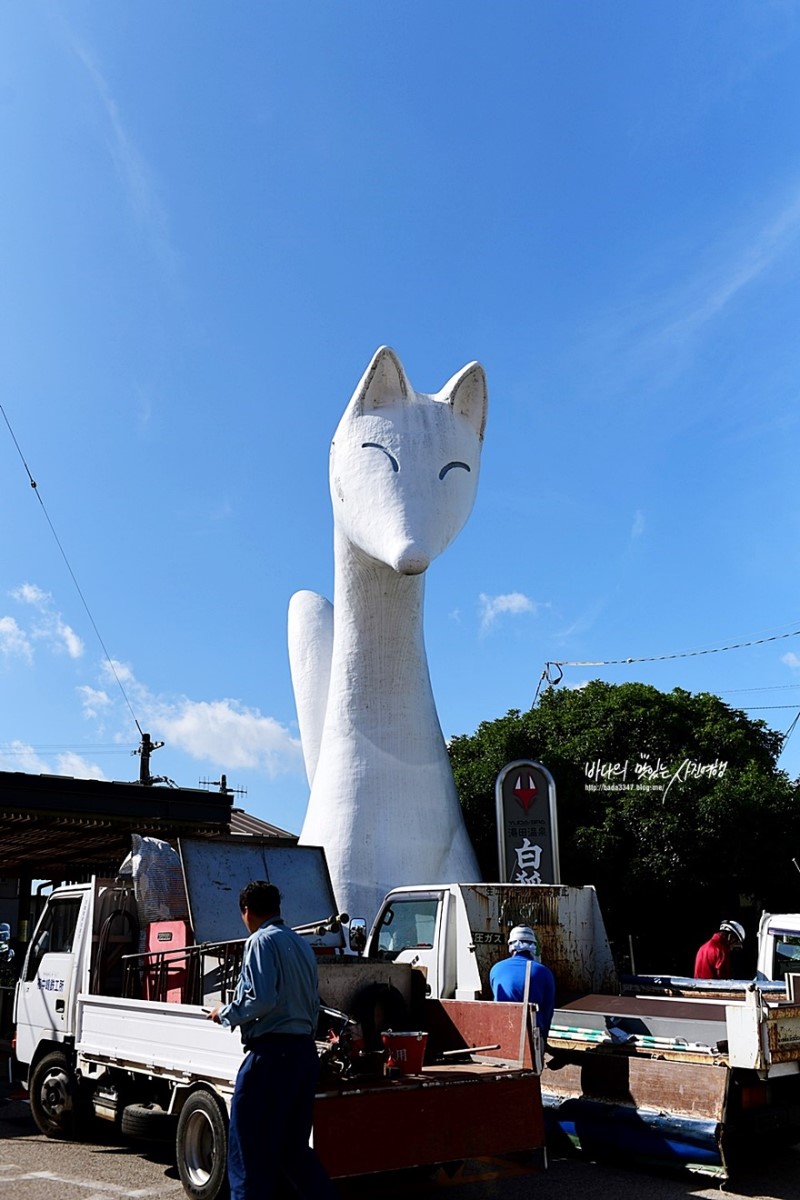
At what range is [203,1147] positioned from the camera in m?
5.27

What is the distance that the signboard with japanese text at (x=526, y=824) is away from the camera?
559 inches

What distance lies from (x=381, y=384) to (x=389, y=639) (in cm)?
350

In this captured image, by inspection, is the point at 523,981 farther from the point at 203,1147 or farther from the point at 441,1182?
the point at 203,1147

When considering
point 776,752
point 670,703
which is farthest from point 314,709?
point 776,752

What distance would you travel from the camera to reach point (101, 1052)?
21.1 feet

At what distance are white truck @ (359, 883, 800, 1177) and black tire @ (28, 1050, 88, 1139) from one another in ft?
7.24

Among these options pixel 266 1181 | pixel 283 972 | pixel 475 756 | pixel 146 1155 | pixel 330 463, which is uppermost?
pixel 330 463

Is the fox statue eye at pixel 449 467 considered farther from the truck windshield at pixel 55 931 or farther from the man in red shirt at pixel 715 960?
the truck windshield at pixel 55 931

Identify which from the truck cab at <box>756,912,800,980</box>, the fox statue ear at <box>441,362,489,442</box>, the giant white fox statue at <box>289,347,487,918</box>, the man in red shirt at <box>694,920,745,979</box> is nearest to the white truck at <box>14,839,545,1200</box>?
the truck cab at <box>756,912,800,980</box>

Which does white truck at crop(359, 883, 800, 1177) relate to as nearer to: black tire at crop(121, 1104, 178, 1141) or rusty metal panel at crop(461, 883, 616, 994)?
rusty metal panel at crop(461, 883, 616, 994)

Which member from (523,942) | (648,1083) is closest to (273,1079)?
(523,942)

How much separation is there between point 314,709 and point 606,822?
566cm

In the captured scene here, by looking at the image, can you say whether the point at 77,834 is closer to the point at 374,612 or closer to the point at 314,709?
the point at 314,709

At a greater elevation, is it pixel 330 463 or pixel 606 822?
pixel 330 463
